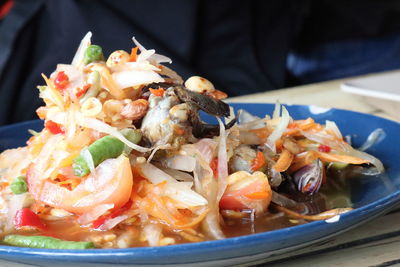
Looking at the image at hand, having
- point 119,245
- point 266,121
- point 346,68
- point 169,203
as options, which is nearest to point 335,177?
A: point 266,121

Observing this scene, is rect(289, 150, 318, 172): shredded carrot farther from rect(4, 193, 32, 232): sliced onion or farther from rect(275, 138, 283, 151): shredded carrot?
rect(4, 193, 32, 232): sliced onion

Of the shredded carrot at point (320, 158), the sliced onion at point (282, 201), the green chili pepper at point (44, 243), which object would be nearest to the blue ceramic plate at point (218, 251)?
the green chili pepper at point (44, 243)

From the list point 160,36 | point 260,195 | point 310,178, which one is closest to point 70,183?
point 260,195

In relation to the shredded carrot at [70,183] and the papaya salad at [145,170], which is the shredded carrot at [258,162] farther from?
the shredded carrot at [70,183]

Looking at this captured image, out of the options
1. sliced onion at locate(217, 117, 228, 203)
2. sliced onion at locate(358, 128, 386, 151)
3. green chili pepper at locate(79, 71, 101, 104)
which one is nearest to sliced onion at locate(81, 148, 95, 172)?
green chili pepper at locate(79, 71, 101, 104)

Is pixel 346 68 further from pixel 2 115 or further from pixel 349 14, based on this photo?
pixel 2 115

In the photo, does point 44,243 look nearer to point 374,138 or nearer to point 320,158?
point 320,158
